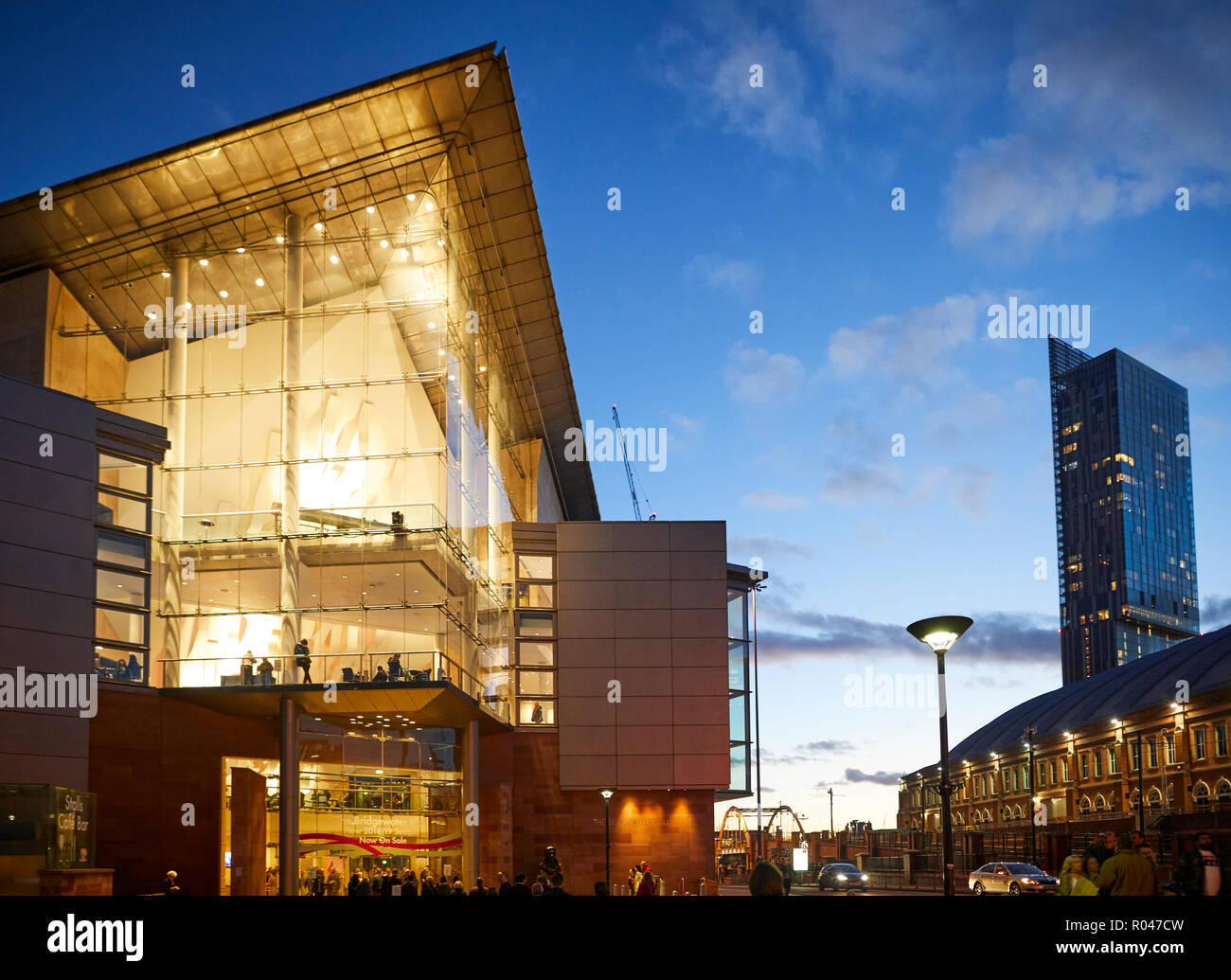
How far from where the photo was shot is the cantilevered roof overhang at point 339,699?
117 feet

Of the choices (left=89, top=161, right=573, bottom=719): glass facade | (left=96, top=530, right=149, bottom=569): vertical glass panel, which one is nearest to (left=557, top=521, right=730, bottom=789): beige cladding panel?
(left=89, top=161, right=573, bottom=719): glass facade

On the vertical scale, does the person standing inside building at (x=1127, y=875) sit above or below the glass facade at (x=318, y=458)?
below

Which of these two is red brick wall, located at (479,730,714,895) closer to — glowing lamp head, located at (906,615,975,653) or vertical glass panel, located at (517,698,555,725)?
vertical glass panel, located at (517,698,555,725)

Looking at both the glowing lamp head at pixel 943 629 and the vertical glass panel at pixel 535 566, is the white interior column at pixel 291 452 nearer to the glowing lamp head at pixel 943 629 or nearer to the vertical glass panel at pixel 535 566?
the vertical glass panel at pixel 535 566

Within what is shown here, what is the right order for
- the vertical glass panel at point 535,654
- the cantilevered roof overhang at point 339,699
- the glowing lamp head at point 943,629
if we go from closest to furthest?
the glowing lamp head at point 943,629, the cantilevered roof overhang at point 339,699, the vertical glass panel at point 535,654

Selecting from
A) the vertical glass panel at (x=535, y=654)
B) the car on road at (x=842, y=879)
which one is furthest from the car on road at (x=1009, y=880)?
the vertical glass panel at (x=535, y=654)

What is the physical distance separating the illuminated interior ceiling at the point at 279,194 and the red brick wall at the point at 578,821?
21.3 m

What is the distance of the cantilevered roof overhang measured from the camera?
3575 centimetres

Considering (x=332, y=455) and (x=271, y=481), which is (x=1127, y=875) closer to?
(x=332, y=455)

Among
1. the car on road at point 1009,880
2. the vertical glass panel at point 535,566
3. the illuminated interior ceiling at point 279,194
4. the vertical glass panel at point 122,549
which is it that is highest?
the illuminated interior ceiling at point 279,194

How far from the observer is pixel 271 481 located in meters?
39.1
